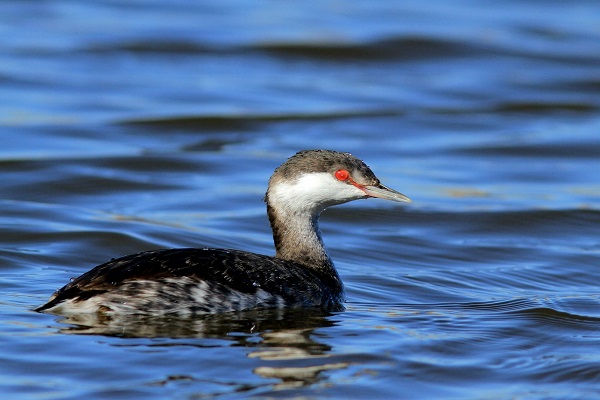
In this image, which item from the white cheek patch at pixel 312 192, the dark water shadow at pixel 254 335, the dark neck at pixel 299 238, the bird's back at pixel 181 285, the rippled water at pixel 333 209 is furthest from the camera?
the dark neck at pixel 299 238

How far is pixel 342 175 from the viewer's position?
30.5 feet

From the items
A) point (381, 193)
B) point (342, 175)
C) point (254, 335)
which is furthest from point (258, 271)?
point (381, 193)

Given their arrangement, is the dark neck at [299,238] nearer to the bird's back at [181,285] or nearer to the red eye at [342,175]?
the red eye at [342,175]

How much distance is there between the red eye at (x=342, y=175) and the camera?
9281 mm

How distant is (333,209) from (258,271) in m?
4.43

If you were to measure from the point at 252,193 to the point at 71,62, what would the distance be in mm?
7182

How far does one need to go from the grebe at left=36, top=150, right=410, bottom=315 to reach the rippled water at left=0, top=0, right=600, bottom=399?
0.14 meters

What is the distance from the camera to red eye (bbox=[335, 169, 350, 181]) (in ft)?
30.5

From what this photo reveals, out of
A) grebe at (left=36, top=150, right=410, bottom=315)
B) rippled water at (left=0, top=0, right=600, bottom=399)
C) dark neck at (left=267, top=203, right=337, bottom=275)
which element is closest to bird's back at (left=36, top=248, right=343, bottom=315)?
grebe at (left=36, top=150, right=410, bottom=315)

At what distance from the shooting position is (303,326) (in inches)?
332

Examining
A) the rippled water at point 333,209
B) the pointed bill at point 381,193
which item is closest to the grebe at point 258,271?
the pointed bill at point 381,193

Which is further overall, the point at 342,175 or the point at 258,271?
the point at 342,175

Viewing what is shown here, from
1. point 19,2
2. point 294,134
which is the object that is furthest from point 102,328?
point 19,2

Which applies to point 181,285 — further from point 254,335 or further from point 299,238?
point 299,238
